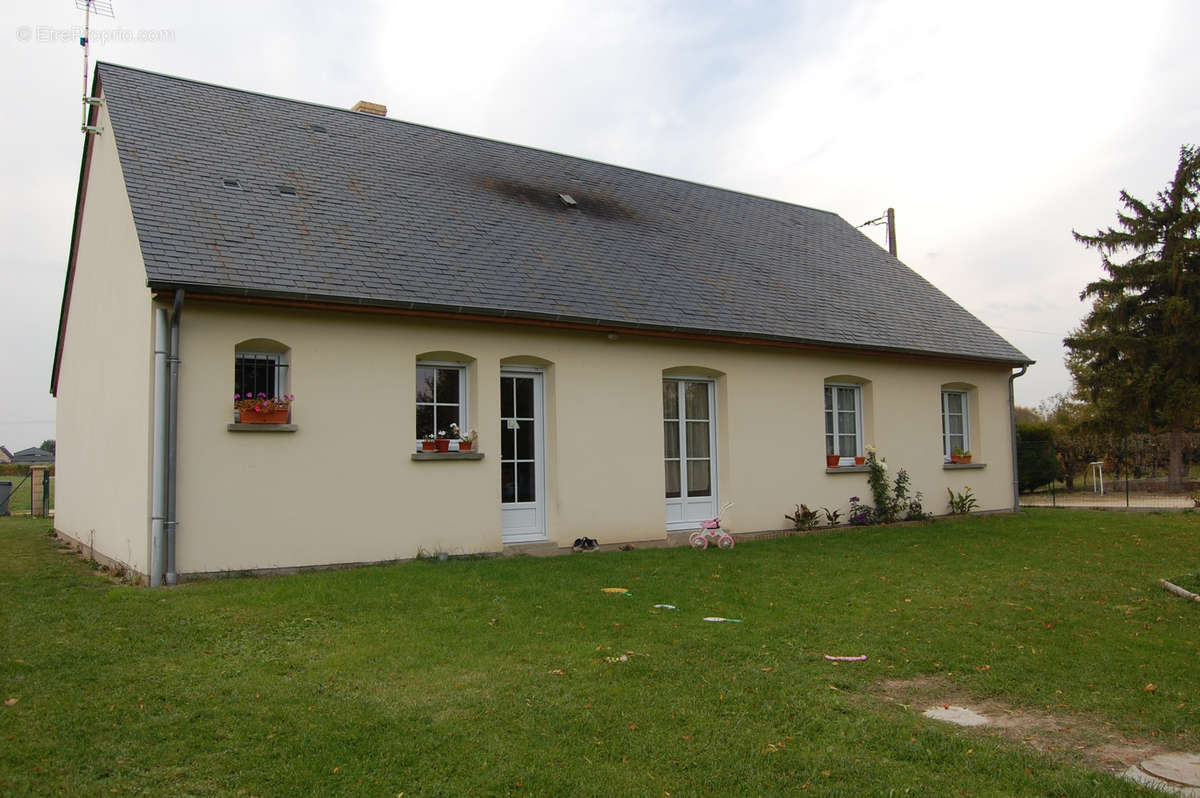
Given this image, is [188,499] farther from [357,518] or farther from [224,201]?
[224,201]

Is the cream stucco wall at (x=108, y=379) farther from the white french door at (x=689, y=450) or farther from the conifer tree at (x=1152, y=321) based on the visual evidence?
the conifer tree at (x=1152, y=321)

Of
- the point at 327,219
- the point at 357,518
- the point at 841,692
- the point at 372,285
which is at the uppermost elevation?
the point at 327,219

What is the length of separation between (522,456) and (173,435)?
12.9 ft

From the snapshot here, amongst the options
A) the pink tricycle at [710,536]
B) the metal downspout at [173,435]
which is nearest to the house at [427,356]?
the metal downspout at [173,435]

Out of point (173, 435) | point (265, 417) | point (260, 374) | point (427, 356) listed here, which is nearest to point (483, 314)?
point (427, 356)

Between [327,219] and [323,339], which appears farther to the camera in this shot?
[327,219]

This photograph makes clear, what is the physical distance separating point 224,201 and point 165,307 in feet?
6.73

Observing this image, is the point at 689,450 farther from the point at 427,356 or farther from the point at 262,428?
the point at 262,428

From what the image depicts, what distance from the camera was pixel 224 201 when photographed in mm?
9836

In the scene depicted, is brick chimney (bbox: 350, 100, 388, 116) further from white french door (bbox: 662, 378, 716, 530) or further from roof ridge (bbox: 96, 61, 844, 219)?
white french door (bbox: 662, 378, 716, 530)

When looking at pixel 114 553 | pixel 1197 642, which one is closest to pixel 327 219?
pixel 114 553

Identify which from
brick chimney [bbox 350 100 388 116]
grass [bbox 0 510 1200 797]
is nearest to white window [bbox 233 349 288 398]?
grass [bbox 0 510 1200 797]

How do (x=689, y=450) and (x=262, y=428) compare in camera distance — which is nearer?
(x=262, y=428)

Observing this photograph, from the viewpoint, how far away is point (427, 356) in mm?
9930
